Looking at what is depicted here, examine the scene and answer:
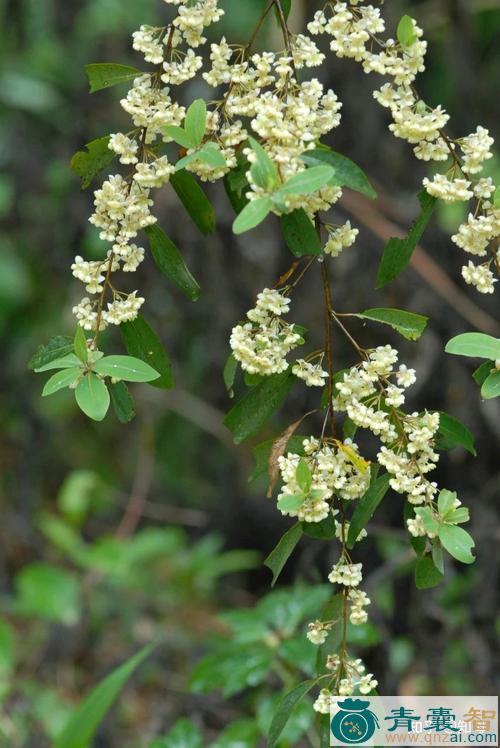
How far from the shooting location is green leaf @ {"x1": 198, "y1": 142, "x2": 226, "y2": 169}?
2.33 ft

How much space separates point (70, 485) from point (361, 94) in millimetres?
1201

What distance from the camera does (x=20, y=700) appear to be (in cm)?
197

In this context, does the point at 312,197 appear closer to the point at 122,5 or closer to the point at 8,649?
the point at 8,649

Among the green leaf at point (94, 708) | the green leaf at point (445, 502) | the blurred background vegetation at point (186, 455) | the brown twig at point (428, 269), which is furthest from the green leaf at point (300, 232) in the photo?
the brown twig at point (428, 269)

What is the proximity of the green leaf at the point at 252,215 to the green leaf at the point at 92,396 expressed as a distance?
0.19 metres

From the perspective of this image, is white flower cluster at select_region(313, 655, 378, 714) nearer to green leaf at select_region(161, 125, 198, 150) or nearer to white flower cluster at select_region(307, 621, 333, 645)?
white flower cluster at select_region(307, 621, 333, 645)

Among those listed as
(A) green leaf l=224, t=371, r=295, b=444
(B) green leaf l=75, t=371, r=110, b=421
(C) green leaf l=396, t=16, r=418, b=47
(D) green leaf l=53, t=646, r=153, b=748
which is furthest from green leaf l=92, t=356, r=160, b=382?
(D) green leaf l=53, t=646, r=153, b=748

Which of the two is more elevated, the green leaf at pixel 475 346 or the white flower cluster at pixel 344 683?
the green leaf at pixel 475 346

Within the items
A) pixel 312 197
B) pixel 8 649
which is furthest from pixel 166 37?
pixel 8 649

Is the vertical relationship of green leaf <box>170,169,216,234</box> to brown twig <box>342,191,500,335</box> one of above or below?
above

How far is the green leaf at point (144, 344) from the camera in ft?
2.75

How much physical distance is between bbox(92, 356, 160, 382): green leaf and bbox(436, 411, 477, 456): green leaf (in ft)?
0.86

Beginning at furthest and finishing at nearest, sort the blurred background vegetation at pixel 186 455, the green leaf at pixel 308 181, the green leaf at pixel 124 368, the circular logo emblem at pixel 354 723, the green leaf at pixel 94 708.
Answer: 1. the blurred background vegetation at pixel 186 455
2. the green leaf at pixel 94 708
3. the circular logo emblem at pixel 354 723
4. the green leaf at pixel 124 368
5. the green leaf at pixel 308 181

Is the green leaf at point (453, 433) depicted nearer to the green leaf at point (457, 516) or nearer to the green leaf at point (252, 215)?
the green leaf at point (457, 516)
